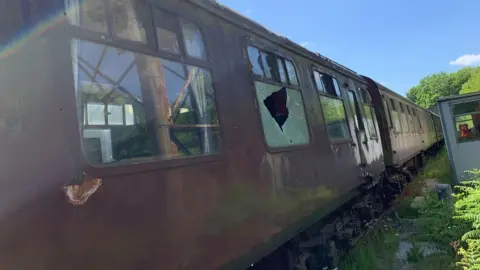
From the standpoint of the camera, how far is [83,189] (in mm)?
2023

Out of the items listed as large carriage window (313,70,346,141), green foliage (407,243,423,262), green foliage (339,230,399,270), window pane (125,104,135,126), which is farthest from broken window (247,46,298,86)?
green foliage (407,243,423,262)

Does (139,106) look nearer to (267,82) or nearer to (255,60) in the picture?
(255,60)

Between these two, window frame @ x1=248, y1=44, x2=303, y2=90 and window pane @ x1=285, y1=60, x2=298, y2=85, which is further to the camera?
window pane @ x1=285, y1=60, x2=298, y2=85

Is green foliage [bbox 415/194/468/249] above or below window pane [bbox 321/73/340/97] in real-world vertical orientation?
below

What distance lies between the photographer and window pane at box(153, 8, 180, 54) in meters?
2.69

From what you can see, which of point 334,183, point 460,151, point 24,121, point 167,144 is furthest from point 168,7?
point 460,151

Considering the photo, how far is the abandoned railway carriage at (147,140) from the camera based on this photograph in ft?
6.16

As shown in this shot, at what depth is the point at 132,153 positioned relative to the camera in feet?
7.72

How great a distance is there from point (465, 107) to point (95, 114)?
12199 mm

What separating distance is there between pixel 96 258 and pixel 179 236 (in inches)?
24.7

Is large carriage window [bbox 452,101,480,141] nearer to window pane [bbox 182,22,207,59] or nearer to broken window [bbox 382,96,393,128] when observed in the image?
broken window [bbox 382,96,393,128]

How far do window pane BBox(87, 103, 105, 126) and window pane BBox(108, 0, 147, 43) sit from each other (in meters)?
0.40

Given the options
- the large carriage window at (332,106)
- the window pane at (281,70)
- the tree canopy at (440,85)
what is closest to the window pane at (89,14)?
the window pane at (281,70)

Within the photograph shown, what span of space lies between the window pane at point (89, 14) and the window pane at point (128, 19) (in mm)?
72
